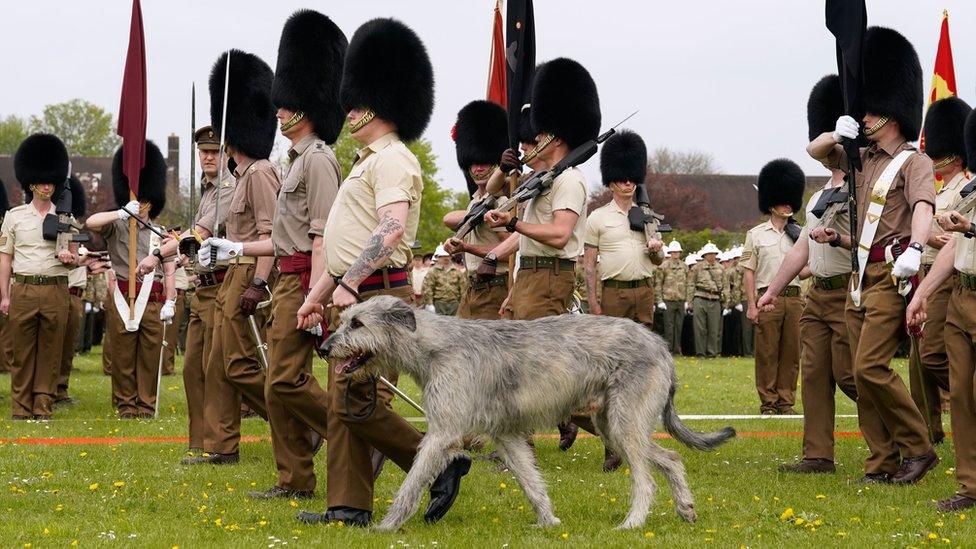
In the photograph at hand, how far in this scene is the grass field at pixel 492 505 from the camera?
7352 mm

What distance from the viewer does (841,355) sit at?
33.2ft

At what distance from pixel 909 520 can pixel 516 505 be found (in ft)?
8.11

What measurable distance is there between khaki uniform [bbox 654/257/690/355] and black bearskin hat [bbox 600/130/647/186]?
14388 mm

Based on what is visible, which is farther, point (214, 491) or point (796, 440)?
point (796, 440)

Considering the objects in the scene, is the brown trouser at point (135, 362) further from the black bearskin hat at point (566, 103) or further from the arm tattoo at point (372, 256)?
the arm tattoo at point (372, 256)

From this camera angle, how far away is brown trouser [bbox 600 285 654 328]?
1356 centimetres

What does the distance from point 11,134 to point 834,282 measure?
303 feet

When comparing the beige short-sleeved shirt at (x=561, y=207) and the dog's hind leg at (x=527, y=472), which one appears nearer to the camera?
the dog's hind leg at (x=527, y=472)

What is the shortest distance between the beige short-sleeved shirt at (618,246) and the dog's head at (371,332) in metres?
6.48

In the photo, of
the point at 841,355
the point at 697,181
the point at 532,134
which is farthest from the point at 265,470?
the point at 697,181

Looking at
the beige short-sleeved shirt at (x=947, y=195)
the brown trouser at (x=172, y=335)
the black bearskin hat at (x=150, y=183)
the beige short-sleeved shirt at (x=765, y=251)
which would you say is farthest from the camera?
the brown trouser at (x=172, y=335)

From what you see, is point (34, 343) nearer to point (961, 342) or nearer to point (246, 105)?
point (246, 105)

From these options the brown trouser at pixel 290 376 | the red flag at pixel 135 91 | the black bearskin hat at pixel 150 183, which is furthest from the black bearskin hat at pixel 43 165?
the brown trouser at pixel 290 376

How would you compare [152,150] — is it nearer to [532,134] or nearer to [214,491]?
[532,134]
